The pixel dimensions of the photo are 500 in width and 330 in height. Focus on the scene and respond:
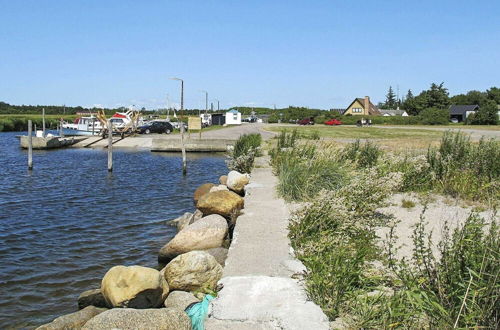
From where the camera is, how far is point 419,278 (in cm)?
491

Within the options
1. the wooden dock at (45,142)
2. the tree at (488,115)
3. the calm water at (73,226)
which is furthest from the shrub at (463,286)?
the tree at (488,115)

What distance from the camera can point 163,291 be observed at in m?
6.21

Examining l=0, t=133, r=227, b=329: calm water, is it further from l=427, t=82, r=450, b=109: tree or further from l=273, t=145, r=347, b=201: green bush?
l=427, t=82, r=450, b=109: tree

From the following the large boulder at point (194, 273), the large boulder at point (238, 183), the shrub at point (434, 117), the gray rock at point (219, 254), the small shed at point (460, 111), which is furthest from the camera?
the small shed at point (460, 111)

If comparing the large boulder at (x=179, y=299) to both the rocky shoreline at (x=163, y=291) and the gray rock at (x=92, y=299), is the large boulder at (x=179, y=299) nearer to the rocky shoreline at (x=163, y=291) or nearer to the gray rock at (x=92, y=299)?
the rocky shoreline at (x=163, y=291)

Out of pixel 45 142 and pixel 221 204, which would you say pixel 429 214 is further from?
pixel 45 142

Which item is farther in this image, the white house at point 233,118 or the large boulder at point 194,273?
the white house at point 233,118

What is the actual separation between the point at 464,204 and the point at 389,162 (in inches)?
93.4

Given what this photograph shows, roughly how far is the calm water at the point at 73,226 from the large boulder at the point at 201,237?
0.83 meters

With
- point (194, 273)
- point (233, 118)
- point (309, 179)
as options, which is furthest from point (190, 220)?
point (233, 118)

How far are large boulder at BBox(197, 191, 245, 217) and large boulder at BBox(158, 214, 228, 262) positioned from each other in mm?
651

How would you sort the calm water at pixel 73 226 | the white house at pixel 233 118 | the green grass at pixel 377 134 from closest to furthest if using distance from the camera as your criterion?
1. the calm water at pixel 73 226
2. the green grass at pixel 377 134
3. the white house at pixel 233 118

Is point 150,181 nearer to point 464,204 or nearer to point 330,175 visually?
point 330,175

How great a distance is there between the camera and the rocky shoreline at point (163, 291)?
4.65m
